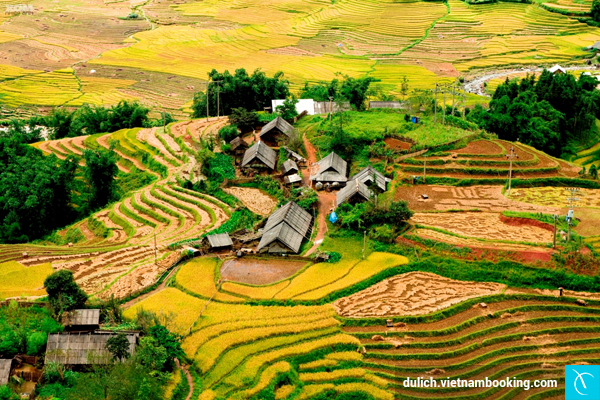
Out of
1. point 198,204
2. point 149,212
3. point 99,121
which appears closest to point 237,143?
point 198,204

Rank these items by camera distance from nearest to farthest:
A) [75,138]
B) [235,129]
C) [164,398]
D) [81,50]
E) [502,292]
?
1. [164,398]
2. [502,292]
3. [235,129]
4. [75,138]
5. [81,50]

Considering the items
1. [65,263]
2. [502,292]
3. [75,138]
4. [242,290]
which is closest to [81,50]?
[75,138]

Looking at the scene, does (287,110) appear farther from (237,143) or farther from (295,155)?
(295,155)

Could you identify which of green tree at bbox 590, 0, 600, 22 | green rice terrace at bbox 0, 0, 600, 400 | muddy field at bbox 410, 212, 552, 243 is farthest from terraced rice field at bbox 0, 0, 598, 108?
muddy field at bbox 410, 212, 552, 243

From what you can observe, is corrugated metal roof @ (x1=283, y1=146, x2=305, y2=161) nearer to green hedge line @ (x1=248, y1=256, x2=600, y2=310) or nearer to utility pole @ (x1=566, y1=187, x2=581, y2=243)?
green hedge line @ (x1=248, y1=256, x2=600, y2=310)

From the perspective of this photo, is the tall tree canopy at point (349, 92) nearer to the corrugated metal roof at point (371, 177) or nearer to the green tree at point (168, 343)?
the corrugated metal roof at point (371, 177)

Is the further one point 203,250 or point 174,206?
point 174,206

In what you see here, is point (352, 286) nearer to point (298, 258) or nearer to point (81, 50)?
point (298, 258)
